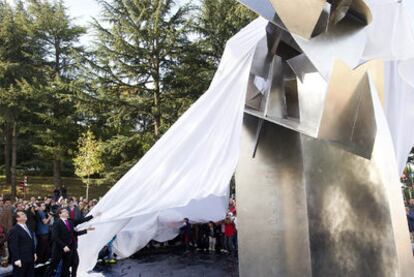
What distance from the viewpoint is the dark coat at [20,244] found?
316 inches

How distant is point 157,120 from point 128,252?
11497 millimetres

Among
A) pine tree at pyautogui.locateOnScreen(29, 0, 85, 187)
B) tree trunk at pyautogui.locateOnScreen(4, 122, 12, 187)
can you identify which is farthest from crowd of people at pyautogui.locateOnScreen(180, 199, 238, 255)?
tree trunk at pyautogui.locateOnScreen(4, 122, 12, 187)

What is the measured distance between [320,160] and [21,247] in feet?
20.1

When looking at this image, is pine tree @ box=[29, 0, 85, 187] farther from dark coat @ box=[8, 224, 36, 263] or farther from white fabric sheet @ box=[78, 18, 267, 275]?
white fabric sheet @ box=[78, 18, 267, 275]

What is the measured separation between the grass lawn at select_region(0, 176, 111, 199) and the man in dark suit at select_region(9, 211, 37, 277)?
21861 mm

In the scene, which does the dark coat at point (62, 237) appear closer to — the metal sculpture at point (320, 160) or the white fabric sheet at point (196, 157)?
the white fabric sheet at point (196, 157)

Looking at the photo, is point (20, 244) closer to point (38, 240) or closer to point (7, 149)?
point (38, 240)

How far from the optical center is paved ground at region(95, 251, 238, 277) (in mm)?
10086

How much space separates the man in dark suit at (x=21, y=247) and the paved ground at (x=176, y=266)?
220 cm

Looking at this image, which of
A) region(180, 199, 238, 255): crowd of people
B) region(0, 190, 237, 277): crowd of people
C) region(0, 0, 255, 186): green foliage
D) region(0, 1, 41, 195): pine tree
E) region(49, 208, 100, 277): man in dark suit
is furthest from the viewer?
region(0, 1, 41, 195): pine tree

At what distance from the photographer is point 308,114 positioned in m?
4.95

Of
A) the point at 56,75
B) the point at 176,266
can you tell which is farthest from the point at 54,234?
the point at 56,75

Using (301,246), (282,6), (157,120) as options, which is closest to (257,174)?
(301,246)

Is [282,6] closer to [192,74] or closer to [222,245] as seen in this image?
[222,245]
